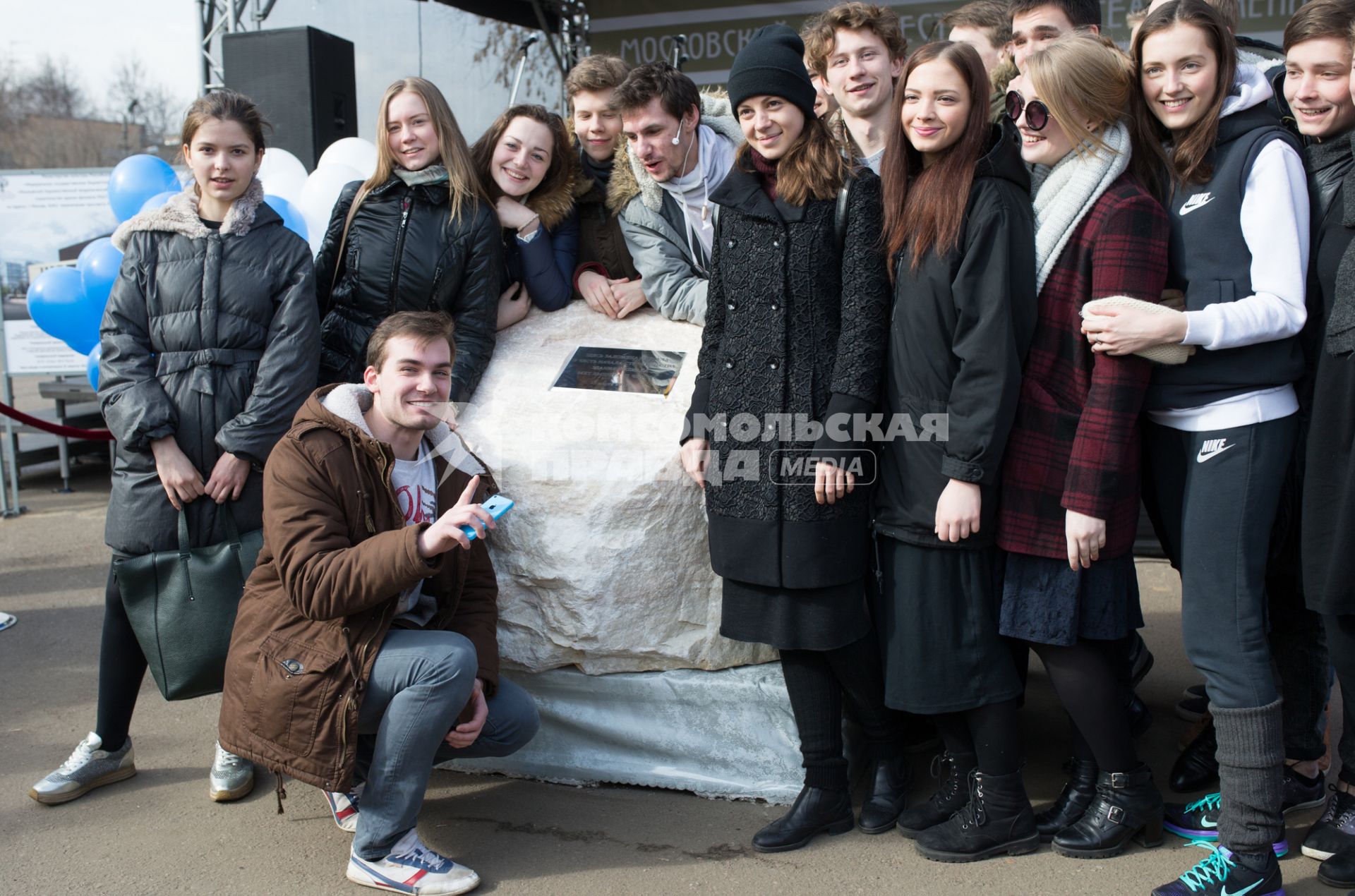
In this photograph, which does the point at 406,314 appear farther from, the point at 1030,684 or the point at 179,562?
the point at 1030,684

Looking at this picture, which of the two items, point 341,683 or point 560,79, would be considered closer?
point 341,683

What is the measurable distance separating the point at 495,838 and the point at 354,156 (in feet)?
11.2

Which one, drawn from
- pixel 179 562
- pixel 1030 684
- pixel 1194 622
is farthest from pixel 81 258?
pixel 1194 622

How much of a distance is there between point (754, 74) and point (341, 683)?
1.62 m

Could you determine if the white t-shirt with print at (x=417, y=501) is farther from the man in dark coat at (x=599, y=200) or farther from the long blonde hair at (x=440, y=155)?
the man in dark coat at (x=599, y=200)

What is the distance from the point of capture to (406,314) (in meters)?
2.62

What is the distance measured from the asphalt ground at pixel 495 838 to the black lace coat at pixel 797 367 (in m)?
0.69

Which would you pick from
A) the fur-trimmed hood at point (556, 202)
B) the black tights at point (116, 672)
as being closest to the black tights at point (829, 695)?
the fur-trimmed hood at point (556, 202)

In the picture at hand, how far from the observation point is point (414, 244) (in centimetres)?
309

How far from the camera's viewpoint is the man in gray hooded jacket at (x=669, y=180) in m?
2.96

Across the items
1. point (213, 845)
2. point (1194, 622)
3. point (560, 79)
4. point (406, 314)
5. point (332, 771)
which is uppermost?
point (560, 79)

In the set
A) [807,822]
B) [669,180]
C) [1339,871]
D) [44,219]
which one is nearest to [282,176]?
[44,219]

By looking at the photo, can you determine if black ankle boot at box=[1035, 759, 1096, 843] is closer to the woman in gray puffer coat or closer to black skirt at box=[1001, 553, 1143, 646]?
black skirt at box=[1001, 553, 1143, 646]

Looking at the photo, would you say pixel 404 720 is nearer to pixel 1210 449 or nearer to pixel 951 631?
pixel 951 631
